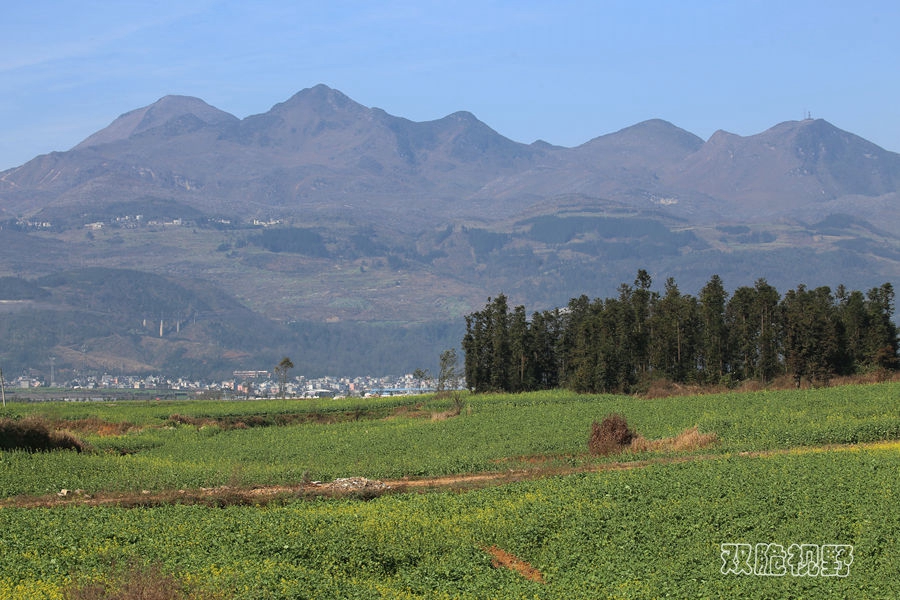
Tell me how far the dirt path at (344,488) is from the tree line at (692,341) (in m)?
45.7

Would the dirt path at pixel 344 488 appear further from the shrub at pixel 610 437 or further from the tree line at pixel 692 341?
the tree line at pixel 692 341

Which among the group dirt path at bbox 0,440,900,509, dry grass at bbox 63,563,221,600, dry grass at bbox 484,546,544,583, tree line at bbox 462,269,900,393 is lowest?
dry grass at bbox 484,546,544,583

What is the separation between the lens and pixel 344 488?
39.5 metres

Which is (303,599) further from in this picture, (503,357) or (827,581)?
→ (503,357)

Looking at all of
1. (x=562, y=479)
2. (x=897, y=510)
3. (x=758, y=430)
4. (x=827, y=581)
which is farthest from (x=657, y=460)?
(x=827, y=581)

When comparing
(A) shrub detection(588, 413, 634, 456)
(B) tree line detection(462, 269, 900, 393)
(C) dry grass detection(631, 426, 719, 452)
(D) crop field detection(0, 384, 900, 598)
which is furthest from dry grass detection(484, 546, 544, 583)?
(B) tree line detection(462, 269, 900, 393)

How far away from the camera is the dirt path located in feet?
124

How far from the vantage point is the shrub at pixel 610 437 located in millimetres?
49156

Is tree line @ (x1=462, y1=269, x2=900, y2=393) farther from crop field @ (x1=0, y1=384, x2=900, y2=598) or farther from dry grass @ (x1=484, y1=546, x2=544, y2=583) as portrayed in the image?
dry grass @ (x1=484, y1=546, x2=544, y2=583)

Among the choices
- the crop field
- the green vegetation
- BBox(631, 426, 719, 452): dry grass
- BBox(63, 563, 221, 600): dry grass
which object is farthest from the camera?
BBox(631, 426, 719, 452): dry grass

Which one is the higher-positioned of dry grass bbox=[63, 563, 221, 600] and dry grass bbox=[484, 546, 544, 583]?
dry grass bbox=[63, 563, 221, 600]

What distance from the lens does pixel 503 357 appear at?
384 ft

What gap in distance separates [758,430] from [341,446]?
2309cm

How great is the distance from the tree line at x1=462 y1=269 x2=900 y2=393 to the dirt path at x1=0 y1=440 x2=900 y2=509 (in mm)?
45696
